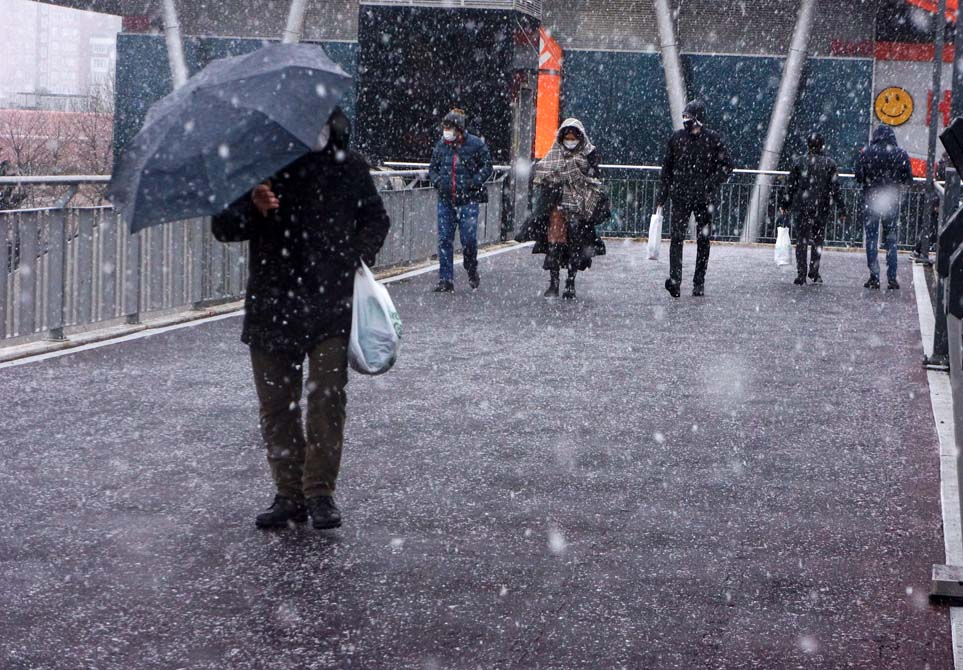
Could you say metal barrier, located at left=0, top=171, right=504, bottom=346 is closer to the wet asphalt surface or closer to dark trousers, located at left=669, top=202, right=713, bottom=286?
the wet asphalt surface

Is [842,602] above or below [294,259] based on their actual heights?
below

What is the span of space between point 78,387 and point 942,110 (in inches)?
828

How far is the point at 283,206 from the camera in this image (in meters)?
5.34

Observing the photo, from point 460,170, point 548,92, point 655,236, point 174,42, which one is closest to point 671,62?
point 548,92

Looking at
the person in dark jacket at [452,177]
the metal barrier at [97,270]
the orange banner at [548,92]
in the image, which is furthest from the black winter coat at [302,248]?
the orange banner at [548,92]

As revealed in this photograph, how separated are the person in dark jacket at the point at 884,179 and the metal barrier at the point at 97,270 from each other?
22.2 ft

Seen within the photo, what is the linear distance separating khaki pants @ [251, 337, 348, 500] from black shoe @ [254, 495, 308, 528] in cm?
3

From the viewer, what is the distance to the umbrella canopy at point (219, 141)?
16.0 feet

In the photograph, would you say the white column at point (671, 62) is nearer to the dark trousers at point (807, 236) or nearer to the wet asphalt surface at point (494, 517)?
the dark trousers at point (807, 236)

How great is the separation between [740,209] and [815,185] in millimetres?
8154

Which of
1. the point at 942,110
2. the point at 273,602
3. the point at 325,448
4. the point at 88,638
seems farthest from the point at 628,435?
the point at 942,110

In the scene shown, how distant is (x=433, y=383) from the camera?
29.7 ft

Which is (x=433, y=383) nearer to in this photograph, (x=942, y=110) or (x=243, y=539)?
(x=243, y=539)

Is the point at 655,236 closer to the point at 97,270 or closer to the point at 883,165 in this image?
the point at 883,165
